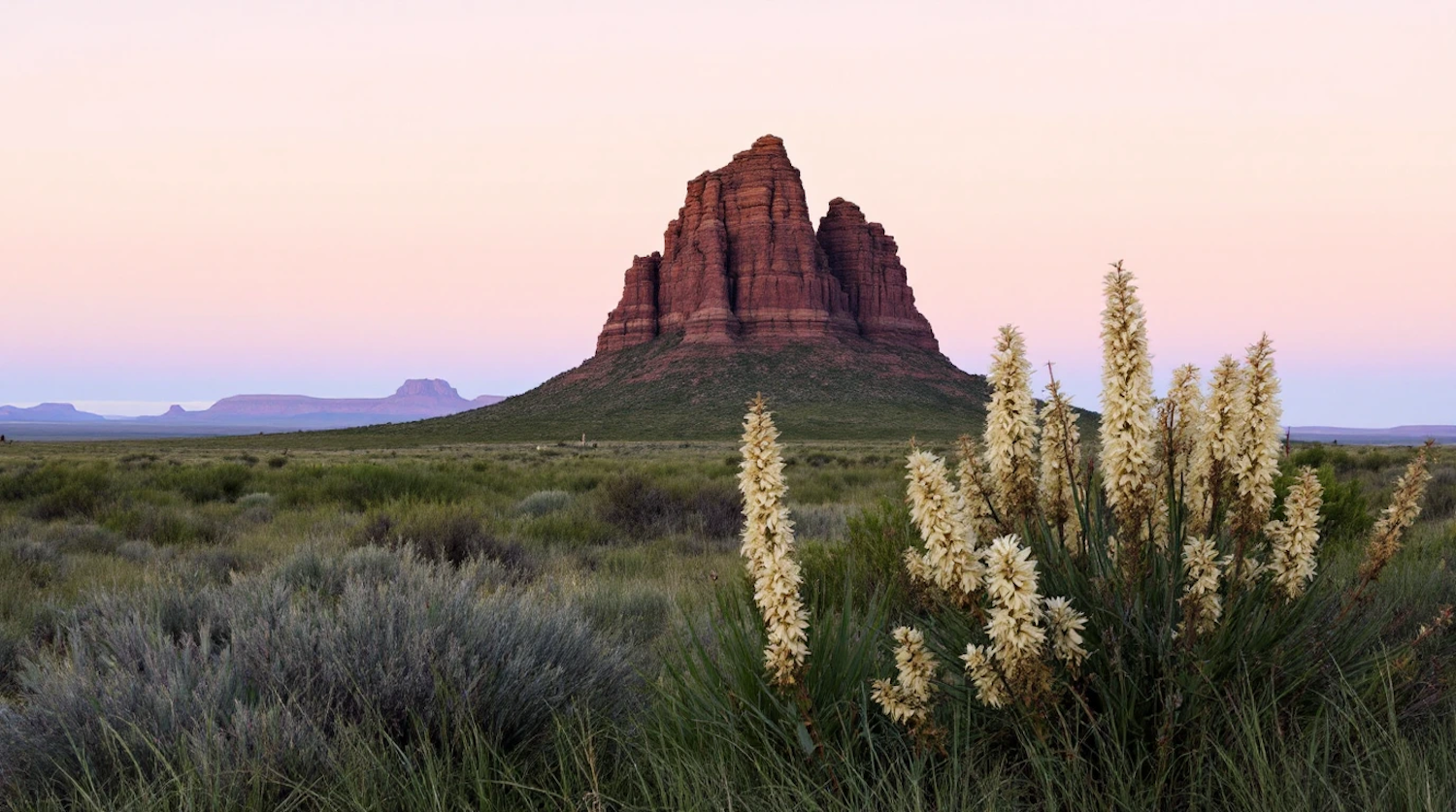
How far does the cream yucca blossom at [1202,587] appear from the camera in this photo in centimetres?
226

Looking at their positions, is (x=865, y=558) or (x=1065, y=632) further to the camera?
(x=865, y=558)

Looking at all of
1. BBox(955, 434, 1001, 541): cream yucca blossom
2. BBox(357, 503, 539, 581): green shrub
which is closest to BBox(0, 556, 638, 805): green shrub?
BBox(955, 434, 1001, 541): cream yucca blossom

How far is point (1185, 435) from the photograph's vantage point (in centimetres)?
283

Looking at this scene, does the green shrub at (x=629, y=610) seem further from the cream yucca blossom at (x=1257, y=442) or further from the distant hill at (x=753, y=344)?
the distant hill at (x=753, y=344)

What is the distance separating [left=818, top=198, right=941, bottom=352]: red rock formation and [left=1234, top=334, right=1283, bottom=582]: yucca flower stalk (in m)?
118

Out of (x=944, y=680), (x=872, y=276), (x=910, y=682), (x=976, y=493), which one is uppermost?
(x=872, y=276)

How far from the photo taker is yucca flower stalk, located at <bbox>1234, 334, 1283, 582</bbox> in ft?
7.82

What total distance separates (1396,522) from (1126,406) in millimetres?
1372

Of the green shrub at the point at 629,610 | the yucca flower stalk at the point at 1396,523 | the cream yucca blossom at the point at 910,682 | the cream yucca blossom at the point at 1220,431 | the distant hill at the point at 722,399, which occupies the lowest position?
the green shrub at the point at 629,610

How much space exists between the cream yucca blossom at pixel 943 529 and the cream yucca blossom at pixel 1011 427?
0.45 m

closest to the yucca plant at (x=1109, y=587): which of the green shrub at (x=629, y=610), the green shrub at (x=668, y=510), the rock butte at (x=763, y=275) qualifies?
the green shrub at (x=629, y=610)

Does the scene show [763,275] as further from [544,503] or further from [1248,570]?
[1248,570]

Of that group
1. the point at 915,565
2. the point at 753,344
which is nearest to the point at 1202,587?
the point at 915,565

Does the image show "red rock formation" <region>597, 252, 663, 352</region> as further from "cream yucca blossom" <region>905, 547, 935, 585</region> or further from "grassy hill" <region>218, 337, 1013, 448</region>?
"cream yucca blossom" <region>905, 547, 935, 585</region>
